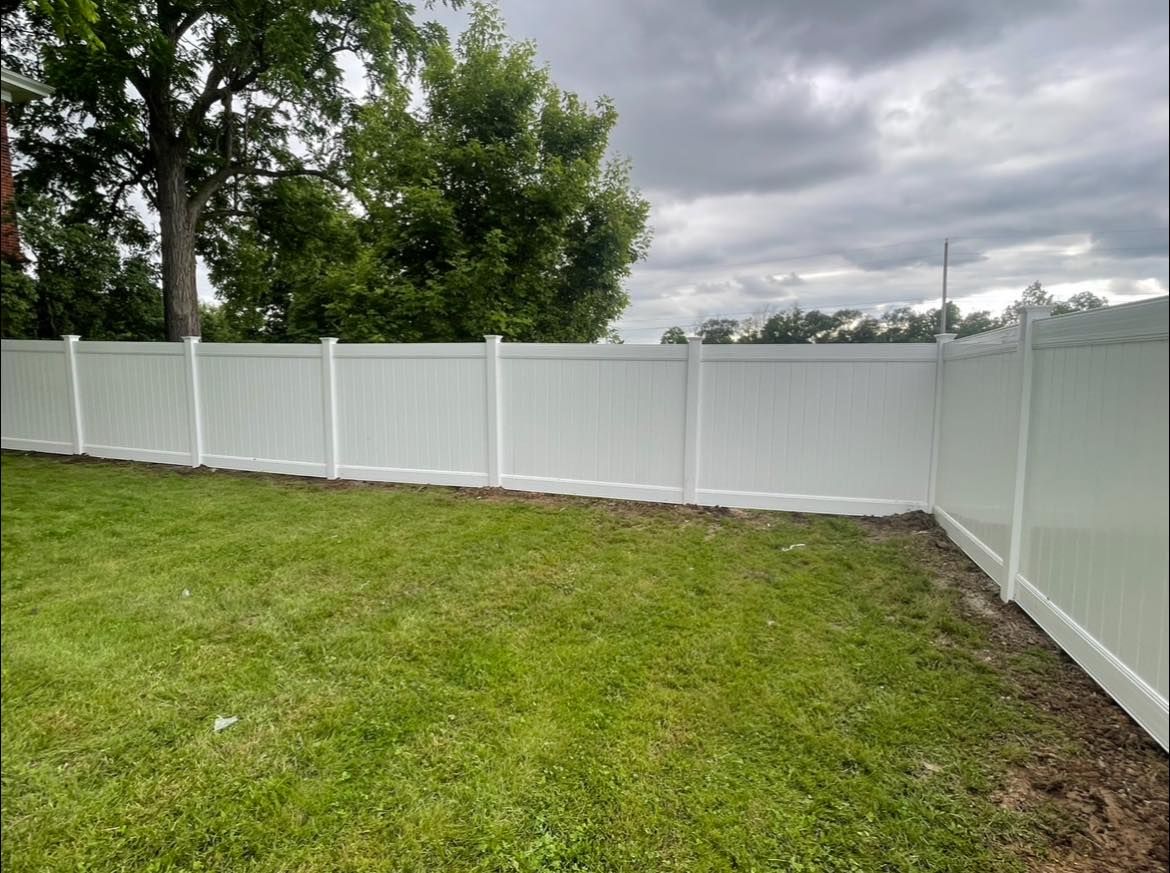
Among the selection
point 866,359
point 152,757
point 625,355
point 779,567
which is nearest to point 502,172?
point 625,355

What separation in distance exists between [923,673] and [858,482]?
254 centimetres

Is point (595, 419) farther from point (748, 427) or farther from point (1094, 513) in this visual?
point (1094, 513)

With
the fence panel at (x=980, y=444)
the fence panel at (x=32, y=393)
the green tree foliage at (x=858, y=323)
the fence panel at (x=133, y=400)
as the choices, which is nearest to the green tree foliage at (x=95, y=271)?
the fence panel at (x=133, y=400)

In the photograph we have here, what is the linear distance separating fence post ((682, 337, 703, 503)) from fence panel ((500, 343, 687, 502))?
0.18 feet

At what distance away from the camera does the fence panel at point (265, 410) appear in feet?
20.6

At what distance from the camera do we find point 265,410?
253 inches

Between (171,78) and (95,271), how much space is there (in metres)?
4.10

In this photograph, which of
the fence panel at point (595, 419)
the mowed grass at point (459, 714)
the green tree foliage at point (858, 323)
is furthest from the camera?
the fence panel at point (595, 419)

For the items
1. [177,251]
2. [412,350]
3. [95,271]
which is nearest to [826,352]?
[412,350]

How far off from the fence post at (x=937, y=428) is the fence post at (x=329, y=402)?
18.1 feet

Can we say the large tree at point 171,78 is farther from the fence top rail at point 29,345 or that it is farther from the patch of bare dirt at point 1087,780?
the patch of bare dirt at point 1087,780

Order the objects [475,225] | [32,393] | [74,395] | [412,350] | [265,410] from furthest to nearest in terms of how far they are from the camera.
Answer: [475,225] → [265,410] → [412,350] → [74,395] → [32,393]

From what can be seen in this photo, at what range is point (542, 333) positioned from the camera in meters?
8.93

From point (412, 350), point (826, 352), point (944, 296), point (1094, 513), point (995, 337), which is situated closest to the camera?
point (944, 296)
